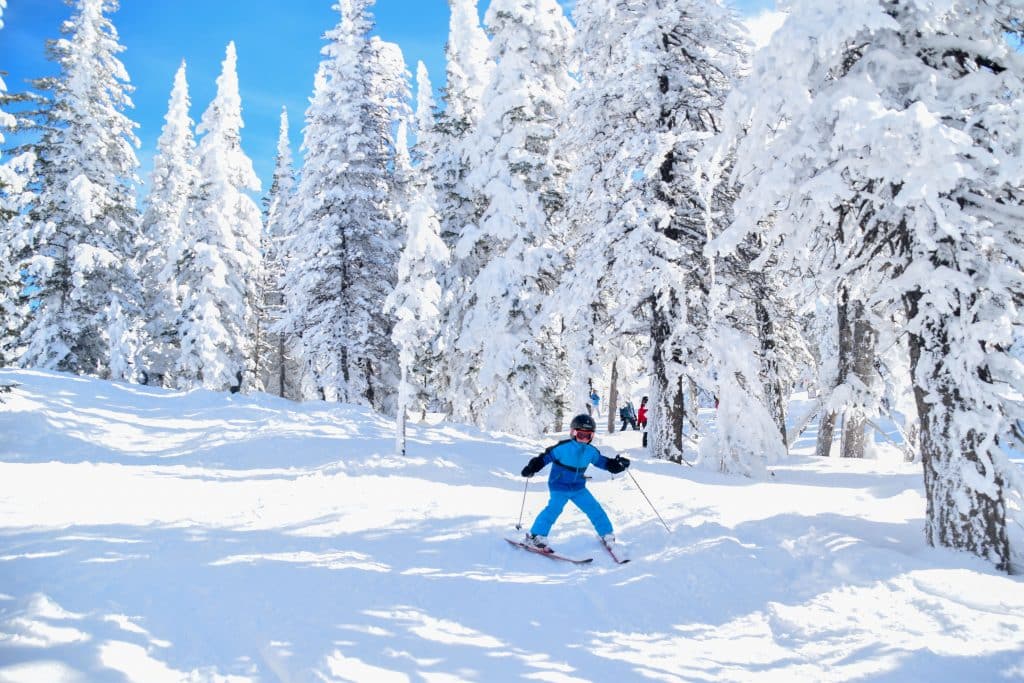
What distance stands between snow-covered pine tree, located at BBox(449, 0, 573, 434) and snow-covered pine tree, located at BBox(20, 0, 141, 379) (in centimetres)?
1600

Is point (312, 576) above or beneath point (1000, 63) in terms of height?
beneath

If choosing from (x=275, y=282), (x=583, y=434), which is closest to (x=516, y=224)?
(x=583, y=434)

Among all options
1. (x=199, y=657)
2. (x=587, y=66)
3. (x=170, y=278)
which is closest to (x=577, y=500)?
(x=199, y=657)

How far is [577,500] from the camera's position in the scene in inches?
275

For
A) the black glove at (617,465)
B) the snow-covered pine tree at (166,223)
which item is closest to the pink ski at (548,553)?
the black glove at (617,465)

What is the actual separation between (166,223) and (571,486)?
3470cm

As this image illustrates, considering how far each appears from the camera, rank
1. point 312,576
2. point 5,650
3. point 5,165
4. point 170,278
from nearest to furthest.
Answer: point 5,650 < point 312,576 < point 5,165 < point 170,278

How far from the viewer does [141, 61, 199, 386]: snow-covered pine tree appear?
3108 cm

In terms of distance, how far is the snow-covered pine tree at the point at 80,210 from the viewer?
22.7 m

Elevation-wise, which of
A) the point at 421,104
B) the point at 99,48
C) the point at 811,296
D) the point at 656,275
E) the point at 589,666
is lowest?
the point at 589,666

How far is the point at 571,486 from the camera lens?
699cm

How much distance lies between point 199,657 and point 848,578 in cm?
584

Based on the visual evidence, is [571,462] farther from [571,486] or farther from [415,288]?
[415,288]

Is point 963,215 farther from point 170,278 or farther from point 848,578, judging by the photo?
point 170,278
